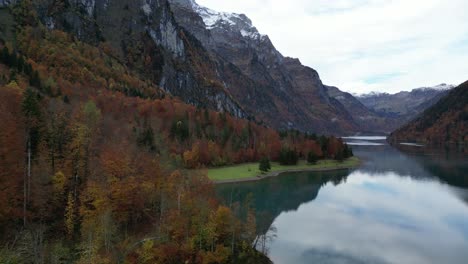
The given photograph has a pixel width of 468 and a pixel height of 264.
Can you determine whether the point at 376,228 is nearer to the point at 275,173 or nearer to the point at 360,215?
the point at 360,215

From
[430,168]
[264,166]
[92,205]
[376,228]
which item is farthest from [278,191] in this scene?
[430,168]

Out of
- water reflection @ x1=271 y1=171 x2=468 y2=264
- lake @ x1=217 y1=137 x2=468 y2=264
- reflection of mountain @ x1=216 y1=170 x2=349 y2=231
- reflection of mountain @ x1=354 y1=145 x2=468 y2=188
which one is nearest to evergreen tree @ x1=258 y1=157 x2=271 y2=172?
lake @ x1=217 y1=137 x2=468 y2=264

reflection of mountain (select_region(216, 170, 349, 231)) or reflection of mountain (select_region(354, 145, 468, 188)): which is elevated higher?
reflection of mountain (select_region(354, 145, 468, 188))

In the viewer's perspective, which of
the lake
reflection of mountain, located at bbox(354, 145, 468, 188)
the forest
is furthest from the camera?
reflection of mountain, located at bbox(354, 145, 468, 188)

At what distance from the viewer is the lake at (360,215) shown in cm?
4475

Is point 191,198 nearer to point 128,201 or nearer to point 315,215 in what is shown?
point 128,201

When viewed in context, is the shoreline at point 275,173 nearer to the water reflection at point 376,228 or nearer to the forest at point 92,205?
the water reflection at point 376,228

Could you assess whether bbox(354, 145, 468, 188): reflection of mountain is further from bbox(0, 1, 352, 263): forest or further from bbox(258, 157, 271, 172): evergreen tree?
bbox(0, 1, 352, 263): forest

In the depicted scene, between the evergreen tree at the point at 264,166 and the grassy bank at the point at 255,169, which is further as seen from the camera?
the evergreen tree at the point at 264,166

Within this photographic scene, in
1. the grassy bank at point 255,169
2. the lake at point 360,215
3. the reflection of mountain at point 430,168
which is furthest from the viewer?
the reflection of mountain at point 430,168

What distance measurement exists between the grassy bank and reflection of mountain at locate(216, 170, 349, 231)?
3.65 metres

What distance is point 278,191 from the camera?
83938mm

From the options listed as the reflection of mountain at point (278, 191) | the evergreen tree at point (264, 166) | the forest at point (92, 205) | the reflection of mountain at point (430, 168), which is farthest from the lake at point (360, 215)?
the forest at point (92, 205)

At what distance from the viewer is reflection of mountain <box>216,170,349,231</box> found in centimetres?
6606
